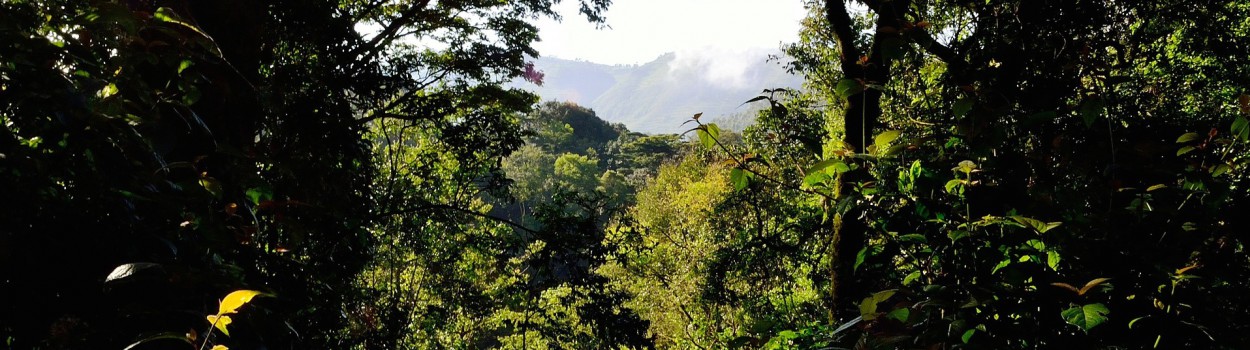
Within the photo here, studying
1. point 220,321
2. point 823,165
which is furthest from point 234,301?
point 823,165

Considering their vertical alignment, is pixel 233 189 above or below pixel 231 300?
above

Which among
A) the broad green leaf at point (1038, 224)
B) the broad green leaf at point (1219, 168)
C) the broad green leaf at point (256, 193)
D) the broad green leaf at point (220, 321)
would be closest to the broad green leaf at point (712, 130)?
the broad green leaf at point (1038, 224)

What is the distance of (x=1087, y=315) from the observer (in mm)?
1026

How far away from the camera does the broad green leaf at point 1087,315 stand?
1007 mm

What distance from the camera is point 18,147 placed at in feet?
3.41

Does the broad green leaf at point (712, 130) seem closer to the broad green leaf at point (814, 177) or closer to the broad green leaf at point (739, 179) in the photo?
the broad green leaf at point (739, 179)

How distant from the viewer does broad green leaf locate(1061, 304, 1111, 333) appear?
101 centimetres

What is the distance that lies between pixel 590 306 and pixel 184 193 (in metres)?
5.80

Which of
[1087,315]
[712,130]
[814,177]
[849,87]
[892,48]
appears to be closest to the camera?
[1087,315]

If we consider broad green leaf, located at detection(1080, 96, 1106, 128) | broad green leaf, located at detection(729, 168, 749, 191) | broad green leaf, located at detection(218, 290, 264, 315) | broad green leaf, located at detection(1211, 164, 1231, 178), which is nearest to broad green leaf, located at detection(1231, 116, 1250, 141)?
broad green leaf, located at detection(1211, 164, 1231, 178)

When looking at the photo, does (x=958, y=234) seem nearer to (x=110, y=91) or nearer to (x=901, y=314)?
(x=901, y=314)

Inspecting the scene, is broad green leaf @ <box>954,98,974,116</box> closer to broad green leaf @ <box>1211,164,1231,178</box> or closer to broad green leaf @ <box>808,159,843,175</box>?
broad green leaf @ <box>808,159,843,175</box>

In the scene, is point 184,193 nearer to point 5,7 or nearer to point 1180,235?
point 5,7

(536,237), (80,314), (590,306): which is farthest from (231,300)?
(590,306)
